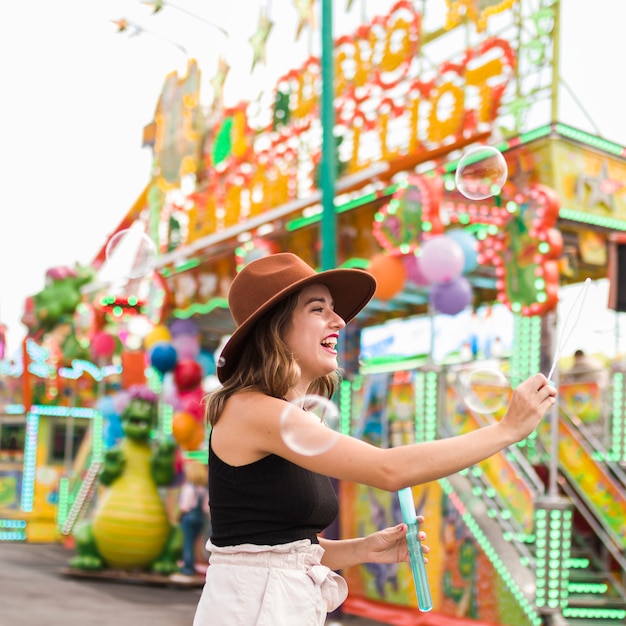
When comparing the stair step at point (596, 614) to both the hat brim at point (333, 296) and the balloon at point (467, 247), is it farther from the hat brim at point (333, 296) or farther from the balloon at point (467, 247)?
the hat brim at point (333, 296)

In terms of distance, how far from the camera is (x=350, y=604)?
29.7 feet

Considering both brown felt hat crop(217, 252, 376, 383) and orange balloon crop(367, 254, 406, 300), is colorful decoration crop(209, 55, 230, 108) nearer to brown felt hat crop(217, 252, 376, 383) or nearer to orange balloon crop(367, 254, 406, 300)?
orange balloon crop(367, 254, 406, 300)

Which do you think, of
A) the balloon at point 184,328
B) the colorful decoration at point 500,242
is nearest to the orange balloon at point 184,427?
the balloon at point 184,328

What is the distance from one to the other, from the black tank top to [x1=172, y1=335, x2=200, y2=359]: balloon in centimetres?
1024

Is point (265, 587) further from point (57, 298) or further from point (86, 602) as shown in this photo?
point (57, 298)

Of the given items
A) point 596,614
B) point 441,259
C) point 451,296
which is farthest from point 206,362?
point 596,614

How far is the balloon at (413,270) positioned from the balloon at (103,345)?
714 centimetres

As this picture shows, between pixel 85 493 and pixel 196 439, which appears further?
pixel 85 493

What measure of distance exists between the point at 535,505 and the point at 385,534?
5287mm

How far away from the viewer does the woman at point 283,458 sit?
1964 mm

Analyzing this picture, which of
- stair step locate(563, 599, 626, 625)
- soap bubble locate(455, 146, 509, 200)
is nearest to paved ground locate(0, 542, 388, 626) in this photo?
stair step locate(563, 599, 626, 625)

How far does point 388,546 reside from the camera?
7.81ft

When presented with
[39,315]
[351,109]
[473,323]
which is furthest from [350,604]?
[39,315]

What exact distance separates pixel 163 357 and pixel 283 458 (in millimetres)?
9168
